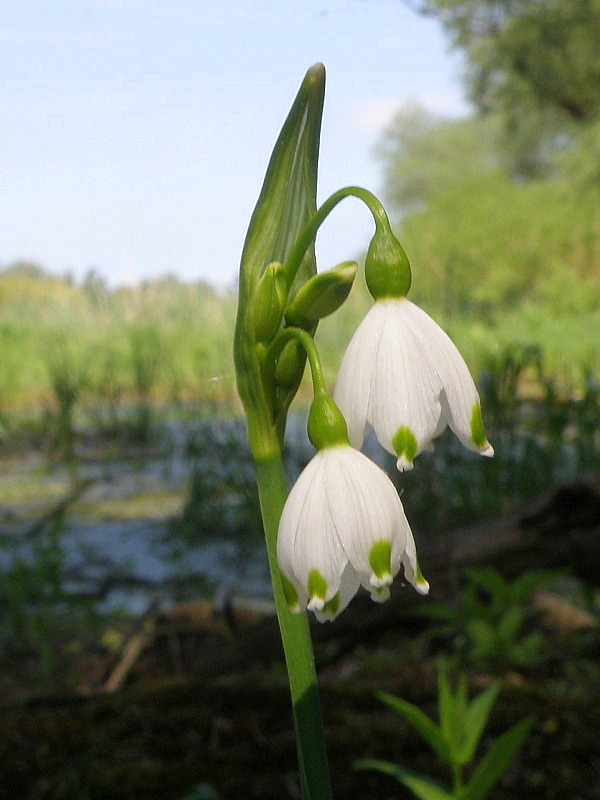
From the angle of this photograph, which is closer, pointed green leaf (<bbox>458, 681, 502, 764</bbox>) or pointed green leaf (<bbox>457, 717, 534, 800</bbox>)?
pointed green leaf (<bbox>457, 717, 534, 800</bbox>)

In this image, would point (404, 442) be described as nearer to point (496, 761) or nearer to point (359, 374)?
point (359, 374)

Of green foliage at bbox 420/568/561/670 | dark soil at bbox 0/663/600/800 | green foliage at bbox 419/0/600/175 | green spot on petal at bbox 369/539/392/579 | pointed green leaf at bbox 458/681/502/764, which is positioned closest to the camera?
green spot on petal at bbox 369/539/392/579

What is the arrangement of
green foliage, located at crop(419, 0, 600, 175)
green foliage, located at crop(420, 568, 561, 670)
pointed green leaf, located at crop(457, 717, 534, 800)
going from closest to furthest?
pointed green leaf, located at crop(457, 717, 534, 800) < green foliage, located at crop(420, 568, 561, 670) < green foliage, located at crop(419, 0, 600, 175)

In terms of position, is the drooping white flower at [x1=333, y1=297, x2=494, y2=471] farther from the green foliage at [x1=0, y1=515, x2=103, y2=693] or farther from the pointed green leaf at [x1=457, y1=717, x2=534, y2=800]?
the green foliage at [x1=0, y1=515, x2=103, y2=693]

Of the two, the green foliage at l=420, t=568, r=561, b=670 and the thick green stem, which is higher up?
the thick green stem

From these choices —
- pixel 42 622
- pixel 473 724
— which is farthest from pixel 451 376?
pixel 42 622

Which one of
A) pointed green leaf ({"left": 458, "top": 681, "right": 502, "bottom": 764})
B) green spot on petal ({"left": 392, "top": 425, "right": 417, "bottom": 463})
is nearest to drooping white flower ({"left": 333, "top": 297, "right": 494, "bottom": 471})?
green spot on petal ({"left": 392, "top": 425, "right": 417, "bottom": 463})

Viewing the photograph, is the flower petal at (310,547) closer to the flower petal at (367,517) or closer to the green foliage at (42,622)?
the flower petal at (367,517)
